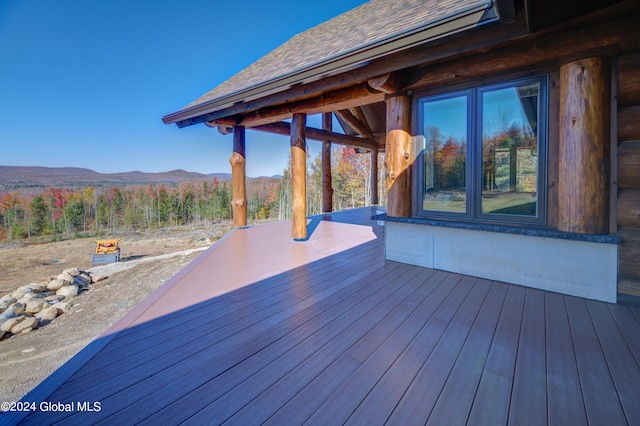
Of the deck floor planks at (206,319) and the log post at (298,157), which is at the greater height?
the log post at (298,157)

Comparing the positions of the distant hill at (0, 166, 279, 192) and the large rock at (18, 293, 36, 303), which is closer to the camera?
the large rock at (18, 293, 36, 303)

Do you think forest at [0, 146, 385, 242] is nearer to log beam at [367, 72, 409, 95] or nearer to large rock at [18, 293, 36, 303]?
large rock at [18, 293, 36, 303]

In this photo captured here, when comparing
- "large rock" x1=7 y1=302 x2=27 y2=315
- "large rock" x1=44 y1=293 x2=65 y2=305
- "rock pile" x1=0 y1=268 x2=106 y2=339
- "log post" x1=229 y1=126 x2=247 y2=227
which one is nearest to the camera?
"log post" x1=229 y1=126 x2=247 y2=227

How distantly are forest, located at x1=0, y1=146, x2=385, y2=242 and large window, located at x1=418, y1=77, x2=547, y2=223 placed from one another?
63.6 ft

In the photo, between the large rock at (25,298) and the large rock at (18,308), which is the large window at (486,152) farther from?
the large rock at (25,298)

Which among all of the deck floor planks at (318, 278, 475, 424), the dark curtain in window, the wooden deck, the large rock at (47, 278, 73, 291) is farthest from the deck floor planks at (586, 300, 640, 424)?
the large rock at (47, 278, 73, 291)

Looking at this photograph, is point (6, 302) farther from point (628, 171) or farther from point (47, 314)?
point (628, 171)

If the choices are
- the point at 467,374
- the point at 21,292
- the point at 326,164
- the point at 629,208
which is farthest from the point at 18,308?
the point at 629,208

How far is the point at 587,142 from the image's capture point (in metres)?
2.24

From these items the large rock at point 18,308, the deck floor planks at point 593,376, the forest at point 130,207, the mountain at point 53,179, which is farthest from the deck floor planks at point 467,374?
the mountain at point 53,179

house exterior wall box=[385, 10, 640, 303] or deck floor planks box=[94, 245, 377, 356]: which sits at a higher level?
house exterior wall box=[385, 10, 640, 303]

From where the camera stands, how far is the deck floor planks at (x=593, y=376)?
1.12m

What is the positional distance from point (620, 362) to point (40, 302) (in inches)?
478

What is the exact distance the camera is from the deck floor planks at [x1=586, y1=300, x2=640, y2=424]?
1.17 m
